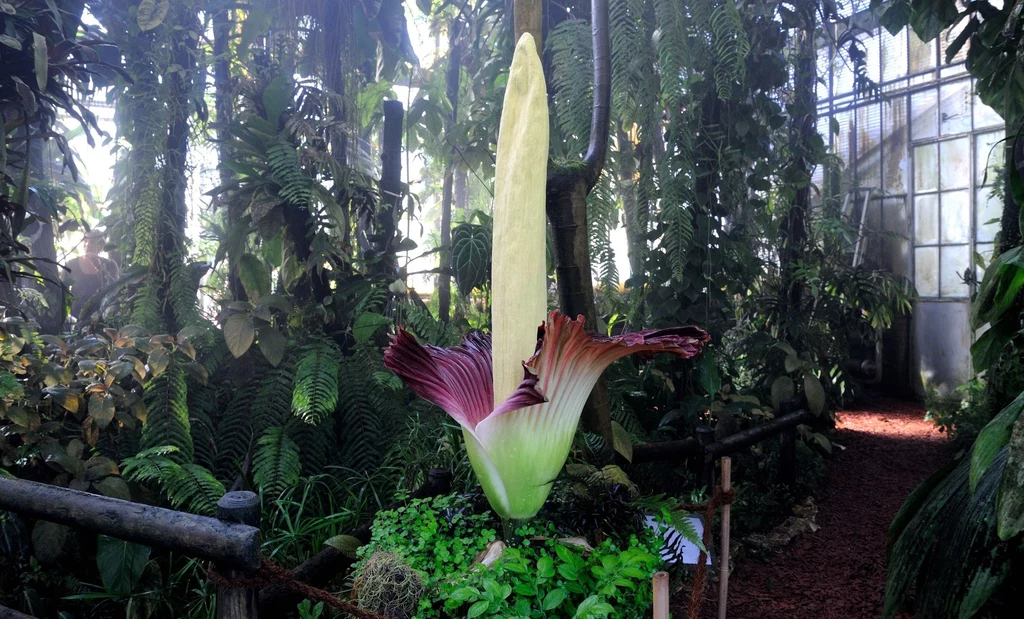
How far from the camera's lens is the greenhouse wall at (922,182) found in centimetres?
496

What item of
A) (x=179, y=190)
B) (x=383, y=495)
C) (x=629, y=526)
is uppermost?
(x=179, y=190)

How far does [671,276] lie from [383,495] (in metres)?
1.28

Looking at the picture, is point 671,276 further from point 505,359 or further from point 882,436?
point 882,436

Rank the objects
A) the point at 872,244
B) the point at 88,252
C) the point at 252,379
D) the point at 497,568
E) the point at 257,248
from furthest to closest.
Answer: the point at 872,244 < the point at 88,252 < the point at 257,248 < the point at 252,379 < the point at 497,568

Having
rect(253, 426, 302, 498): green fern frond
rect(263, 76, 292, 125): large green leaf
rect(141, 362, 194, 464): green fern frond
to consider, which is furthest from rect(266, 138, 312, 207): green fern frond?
rect(253, 426, 302, 498): green fern frond

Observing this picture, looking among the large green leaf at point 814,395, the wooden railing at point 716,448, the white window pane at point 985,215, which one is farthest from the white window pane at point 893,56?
the wooden railing at point 716,448

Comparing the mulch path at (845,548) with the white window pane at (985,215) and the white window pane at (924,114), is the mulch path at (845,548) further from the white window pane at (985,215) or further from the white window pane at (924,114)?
the white window pane at (924,114)

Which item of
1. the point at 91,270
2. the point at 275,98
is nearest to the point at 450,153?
the point at 275,98

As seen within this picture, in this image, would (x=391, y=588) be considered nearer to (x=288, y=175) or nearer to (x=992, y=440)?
(x=992, y=440)

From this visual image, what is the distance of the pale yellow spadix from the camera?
966mm

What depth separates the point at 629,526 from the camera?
1.25 meters

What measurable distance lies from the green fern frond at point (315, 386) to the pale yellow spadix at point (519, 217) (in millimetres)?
1135

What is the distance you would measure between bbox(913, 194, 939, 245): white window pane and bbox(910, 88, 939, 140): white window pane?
47 centimetres

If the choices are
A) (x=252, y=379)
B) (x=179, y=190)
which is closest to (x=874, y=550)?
(x=252, y=379)
